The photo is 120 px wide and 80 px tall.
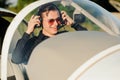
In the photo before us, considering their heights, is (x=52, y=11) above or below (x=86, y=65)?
above

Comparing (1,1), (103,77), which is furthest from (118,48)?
(1,1)

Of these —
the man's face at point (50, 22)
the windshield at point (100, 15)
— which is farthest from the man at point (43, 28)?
the windshield at point (100, 15)

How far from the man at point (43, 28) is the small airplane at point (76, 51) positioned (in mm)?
49

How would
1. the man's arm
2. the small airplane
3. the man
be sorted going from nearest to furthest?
→ the small airplane, the man, the man's arm

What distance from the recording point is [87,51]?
2.86 metres

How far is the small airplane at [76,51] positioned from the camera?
2.71m

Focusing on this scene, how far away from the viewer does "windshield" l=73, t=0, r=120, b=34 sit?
11.4 ft

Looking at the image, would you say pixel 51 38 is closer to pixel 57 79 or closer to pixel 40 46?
pixel 40 46

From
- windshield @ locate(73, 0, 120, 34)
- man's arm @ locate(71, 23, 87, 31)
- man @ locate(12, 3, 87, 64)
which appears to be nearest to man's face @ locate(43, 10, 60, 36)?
man @ locate(12, 3, 87, 64)

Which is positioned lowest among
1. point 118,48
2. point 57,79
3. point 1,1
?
point 1,1

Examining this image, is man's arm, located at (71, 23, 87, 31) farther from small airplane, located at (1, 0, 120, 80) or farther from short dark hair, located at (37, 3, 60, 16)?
short dark hair, located at (37, 3, 60, 16)

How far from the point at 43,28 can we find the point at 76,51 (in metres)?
0.51

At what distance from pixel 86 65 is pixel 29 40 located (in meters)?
0.78

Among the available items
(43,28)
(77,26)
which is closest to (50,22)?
(43,28)
